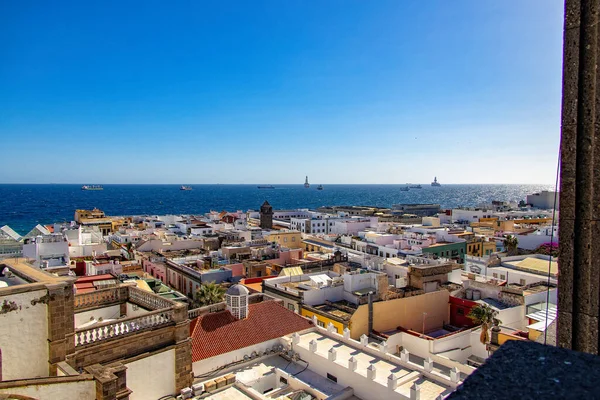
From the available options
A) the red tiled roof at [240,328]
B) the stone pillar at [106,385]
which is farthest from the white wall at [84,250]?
the stone pillar at [106,385]

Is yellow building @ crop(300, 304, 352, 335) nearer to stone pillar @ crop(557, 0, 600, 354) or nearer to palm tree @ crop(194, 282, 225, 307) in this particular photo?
palm tree @ crop(194, 282, 225, 307)

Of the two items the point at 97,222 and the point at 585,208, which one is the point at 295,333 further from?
the point at 97,222

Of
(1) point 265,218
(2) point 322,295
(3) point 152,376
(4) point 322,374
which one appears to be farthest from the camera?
(1) point 265,218

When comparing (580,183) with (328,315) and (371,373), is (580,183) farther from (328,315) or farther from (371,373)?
(328,315)

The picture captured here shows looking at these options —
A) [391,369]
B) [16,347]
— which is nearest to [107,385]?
[16,347]

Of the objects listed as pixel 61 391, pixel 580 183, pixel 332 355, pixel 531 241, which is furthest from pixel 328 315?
pixel 531 241
